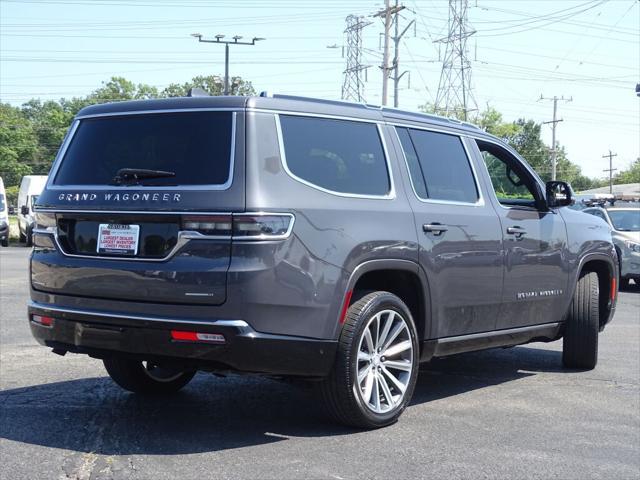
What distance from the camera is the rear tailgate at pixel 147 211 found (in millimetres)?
4773

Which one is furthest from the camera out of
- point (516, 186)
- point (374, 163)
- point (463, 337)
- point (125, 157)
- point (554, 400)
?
point (516, 186)

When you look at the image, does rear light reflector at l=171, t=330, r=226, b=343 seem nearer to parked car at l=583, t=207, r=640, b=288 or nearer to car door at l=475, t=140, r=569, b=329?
car door at l=475, t=140, r=569, b=329

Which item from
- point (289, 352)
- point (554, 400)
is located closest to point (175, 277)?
point (289, 352)

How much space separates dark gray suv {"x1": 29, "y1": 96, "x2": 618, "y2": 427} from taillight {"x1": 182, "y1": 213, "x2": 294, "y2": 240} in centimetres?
1

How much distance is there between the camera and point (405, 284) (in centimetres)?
582

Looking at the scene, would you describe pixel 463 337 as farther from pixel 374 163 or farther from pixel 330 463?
pixel 330 463

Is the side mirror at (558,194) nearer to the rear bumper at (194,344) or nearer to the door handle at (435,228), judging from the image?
the door handle at (435,228)

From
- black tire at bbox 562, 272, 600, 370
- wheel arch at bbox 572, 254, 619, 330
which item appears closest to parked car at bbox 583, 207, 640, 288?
wheel arch at bbox 572, 254, 619, 330

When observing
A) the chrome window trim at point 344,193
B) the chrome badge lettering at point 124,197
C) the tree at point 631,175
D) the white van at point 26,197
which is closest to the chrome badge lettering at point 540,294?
the chrome window trim at point 344,193

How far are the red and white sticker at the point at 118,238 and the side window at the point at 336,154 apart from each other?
973 millimetres

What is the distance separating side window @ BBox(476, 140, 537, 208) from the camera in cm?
697

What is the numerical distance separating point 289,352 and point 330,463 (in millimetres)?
638

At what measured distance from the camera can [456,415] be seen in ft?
19.7

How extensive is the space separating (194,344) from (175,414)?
3.99 feet
